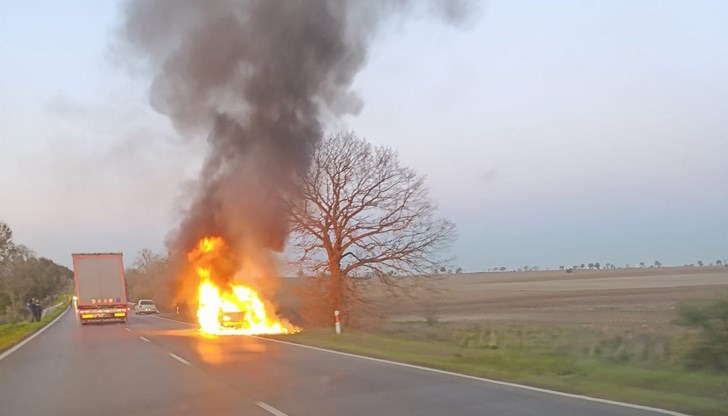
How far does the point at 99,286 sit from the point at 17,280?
42919 mm

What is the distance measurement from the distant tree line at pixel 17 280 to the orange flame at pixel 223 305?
95.4 feet

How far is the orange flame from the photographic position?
26.6 m

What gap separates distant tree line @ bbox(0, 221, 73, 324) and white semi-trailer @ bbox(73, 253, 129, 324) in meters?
21.2

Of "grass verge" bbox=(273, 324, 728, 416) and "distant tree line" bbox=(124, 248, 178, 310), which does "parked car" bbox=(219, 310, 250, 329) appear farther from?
"distant tree line" bbox=(124, 248, 178, 310)

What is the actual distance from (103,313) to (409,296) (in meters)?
17.4

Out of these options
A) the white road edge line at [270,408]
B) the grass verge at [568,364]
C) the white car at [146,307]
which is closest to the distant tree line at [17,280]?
the white car at [146,307]

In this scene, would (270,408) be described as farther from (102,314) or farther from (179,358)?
(102,314)

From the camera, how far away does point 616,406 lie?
8.33m

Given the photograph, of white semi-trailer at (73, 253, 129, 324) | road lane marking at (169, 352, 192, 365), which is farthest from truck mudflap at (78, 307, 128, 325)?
road lane marking at (169, 352, 192, 365)

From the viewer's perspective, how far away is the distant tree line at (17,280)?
5525 cm

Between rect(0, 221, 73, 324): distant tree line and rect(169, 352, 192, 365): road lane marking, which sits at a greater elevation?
rect(0, 221, 73, 324): distant tree line

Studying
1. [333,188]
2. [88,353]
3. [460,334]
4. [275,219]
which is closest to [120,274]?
[275,219]

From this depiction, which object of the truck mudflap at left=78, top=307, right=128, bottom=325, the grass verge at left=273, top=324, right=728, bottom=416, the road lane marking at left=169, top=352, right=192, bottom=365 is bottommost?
the grass verge at left=273, top=324, right=728, bottom=416

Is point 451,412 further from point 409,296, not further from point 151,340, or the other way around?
point 409,296
